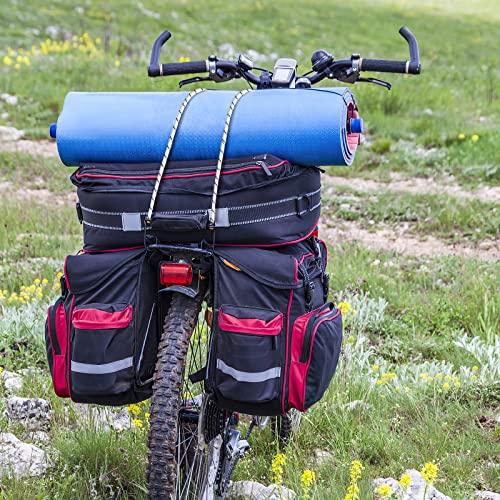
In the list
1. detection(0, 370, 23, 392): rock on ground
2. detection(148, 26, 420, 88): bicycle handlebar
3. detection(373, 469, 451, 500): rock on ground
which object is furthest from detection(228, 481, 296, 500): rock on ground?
→ detection(148, 26, 420, 88): bicycle handlebar

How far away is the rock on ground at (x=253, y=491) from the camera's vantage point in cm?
306

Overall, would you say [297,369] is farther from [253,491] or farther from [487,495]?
[487,495]

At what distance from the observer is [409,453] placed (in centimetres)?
345

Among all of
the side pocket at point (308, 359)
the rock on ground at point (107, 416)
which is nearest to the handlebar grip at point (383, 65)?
the side pocket at point (308, 359)

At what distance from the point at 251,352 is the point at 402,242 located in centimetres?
498

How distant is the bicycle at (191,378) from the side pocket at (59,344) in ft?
1.41

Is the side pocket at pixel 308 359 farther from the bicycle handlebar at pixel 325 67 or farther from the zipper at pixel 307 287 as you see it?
the bicycle handlebar at pixel 325 67

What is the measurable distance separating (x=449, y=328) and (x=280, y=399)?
274 centimetres

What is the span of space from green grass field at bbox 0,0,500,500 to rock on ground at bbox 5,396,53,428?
0.06 meters

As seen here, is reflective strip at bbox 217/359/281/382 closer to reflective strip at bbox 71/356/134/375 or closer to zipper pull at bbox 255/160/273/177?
reflective strip at bbox 71/356/134/375

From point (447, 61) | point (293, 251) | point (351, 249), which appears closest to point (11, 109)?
point (351, 249)

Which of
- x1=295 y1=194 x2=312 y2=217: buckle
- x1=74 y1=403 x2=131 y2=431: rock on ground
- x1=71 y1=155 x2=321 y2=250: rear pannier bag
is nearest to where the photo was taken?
x1=71 y1=155 x2=321 y2=250: rear pannier bag

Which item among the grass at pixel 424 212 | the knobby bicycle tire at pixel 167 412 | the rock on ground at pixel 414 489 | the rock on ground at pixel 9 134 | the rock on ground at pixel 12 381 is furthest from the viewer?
the rock on ground at pixel 9 134

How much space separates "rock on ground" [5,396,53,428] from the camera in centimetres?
362
